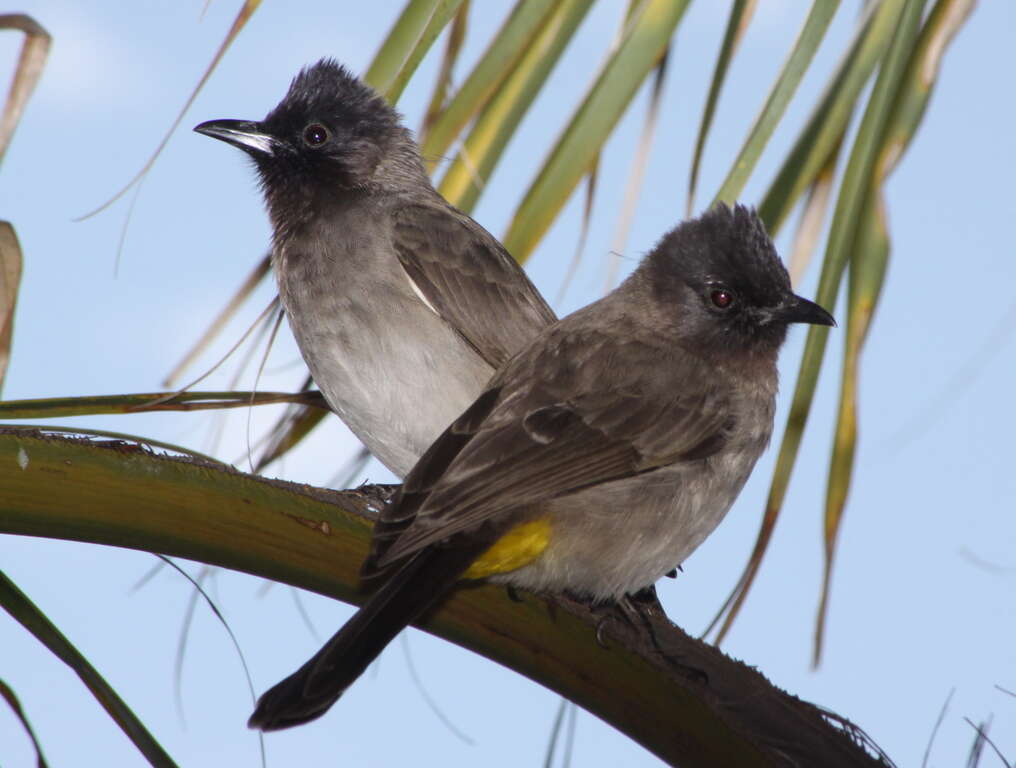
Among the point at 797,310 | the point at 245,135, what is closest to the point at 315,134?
the point at 245,135

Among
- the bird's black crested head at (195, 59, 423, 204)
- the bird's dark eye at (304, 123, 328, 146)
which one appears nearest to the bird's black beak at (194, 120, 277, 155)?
the bird's black crested head at (195, 59, 423, 204)

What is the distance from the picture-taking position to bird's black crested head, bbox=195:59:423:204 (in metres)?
4.09

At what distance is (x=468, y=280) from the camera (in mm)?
3930

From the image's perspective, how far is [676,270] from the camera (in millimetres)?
3482

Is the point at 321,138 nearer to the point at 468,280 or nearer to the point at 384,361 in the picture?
the point at 468,280

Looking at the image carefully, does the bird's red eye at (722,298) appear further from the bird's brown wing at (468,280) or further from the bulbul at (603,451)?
the bird's brown wing at (468,280)

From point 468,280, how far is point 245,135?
855mm

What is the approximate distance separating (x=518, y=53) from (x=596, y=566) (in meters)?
1.11

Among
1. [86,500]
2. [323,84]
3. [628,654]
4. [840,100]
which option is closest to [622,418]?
[840,100]

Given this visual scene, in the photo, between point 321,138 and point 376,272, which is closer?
point 376,272

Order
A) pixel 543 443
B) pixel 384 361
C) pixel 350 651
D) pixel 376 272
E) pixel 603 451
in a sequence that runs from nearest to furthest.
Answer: pixel 350 651 → pixel 543 443 → pixel 603 451 → pixel 384 361 → pixel 376 272

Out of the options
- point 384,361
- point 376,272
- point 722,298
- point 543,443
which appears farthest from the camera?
point 376,272

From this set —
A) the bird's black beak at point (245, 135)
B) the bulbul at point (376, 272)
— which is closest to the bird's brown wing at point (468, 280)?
the bulbul at point (376, 272)

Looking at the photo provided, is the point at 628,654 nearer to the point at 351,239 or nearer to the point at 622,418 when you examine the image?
the point at 622,418
